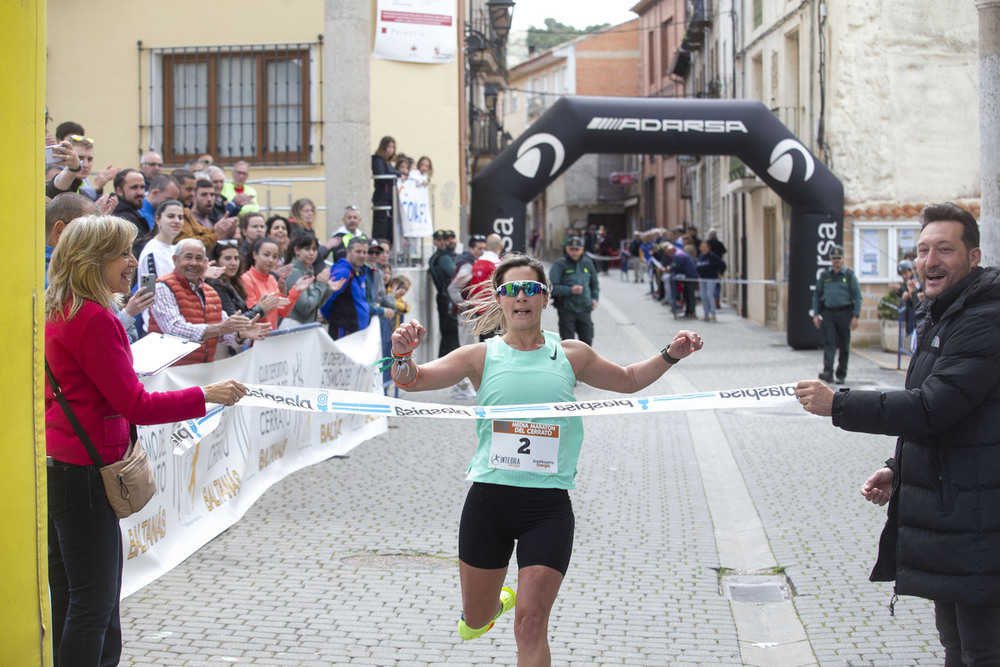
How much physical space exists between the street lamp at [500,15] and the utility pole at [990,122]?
18639mm

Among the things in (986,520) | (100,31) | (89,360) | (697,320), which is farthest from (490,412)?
(697,320)

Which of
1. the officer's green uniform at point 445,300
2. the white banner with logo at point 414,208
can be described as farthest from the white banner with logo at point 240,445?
the white banner with logo at point 414,208

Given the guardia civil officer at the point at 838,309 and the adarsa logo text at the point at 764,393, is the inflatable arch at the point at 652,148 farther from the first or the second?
the adarsa logo text at the point at 764,393

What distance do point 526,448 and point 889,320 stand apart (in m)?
16.1

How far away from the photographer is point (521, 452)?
4160mm

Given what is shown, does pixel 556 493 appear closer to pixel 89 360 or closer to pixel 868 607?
pixel 89 360

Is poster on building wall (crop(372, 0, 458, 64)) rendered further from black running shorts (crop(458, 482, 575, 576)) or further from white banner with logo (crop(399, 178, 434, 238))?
black running shorts (crop(458, 482, 575, 576))

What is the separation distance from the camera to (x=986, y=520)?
3.48m

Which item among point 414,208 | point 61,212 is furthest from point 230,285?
point 414,208

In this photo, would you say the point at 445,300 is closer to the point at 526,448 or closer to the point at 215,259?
the point at 215,259

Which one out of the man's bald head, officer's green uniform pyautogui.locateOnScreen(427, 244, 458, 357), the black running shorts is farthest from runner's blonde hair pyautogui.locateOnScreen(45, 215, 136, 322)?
officer's green uniform pyautogui.locateOnScreen(427, 244, 458, 357)

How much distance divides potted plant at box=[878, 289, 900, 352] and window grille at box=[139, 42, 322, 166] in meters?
10.2

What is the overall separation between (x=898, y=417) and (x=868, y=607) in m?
2.30

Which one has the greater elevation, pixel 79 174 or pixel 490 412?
pixel 79 174
